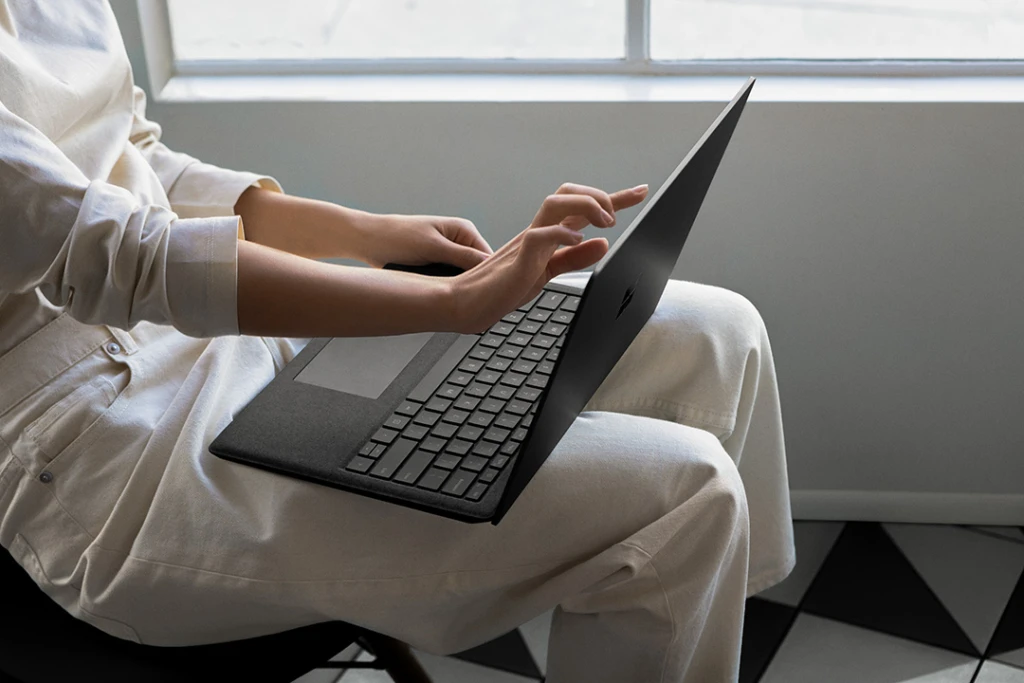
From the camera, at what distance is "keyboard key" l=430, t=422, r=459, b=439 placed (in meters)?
1.02

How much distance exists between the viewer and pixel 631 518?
3.19 ft

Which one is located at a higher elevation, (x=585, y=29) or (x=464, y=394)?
(x=585, y=29)

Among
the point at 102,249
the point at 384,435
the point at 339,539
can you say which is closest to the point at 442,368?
the point at 384,435

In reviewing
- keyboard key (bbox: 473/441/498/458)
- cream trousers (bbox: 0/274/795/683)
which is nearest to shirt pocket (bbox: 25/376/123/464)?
cream trousers (bbox: 0/274/795/683)

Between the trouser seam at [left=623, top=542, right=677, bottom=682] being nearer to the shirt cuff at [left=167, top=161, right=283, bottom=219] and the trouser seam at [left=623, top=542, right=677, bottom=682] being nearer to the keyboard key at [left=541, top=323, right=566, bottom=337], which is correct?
the keyboard key at [left=541, top=323, right=566, bottom=337]

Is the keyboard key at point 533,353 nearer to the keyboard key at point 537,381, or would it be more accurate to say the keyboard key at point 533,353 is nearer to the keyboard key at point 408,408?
the keyboard key at point 537,381

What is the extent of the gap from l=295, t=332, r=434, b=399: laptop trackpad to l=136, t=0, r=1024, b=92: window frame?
710mm

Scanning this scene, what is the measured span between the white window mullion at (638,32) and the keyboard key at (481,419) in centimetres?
84

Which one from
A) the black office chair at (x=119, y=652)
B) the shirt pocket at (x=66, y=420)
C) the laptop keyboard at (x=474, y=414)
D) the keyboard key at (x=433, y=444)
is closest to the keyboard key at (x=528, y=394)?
the laptop keyboard at (x=474, y=414)

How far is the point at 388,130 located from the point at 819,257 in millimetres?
678

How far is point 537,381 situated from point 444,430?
0.12 m

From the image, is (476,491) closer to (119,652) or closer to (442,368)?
(442,368)

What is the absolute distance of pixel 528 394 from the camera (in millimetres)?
1087

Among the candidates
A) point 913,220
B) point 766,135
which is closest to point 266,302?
point 766,135
